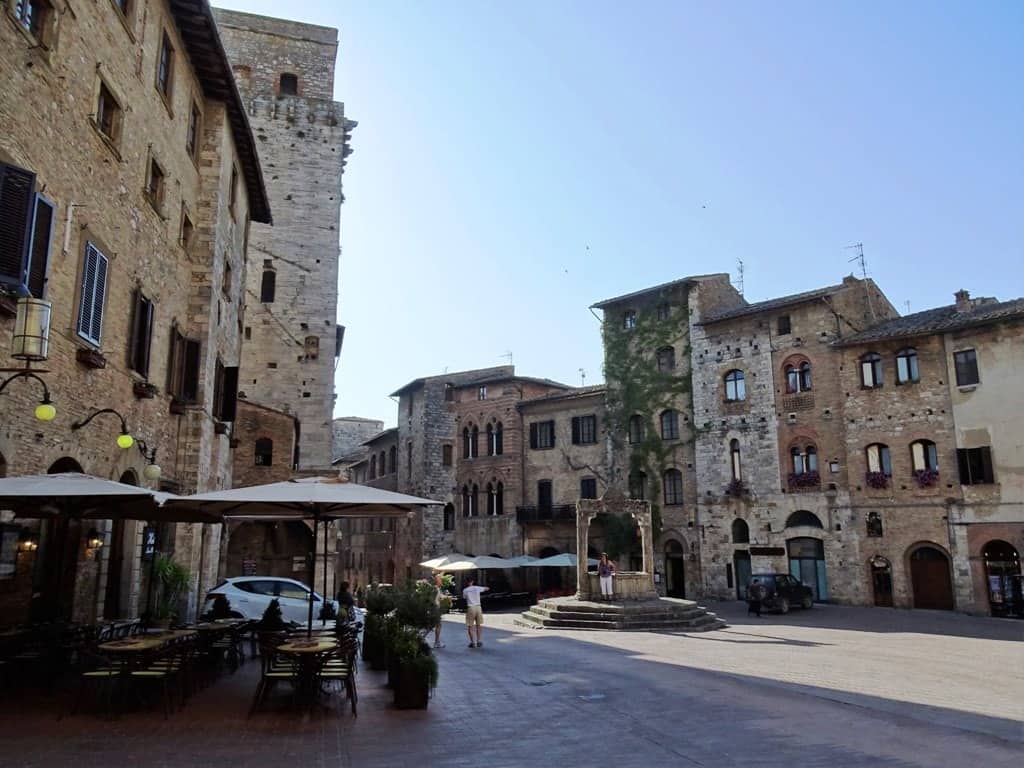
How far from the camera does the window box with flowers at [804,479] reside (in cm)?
3091

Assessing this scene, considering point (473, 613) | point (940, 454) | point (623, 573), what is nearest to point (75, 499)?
point (473, 613)

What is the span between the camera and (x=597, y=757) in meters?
7.11

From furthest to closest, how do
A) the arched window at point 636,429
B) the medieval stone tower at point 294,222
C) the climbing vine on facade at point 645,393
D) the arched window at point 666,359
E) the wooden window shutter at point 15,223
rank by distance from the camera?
the arched window at point 636,429, the arched window at point 666,359, the climbing vine on facade at point 645,393, the medieval stone tower at point 294,222, the wooden window shutter at point 15,223

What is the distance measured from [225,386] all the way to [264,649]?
12110mm

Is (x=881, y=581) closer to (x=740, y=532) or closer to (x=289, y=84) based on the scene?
(x=740, y=532)

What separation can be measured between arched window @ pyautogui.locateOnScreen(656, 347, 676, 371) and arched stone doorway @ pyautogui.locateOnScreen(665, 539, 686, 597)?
8.02 metres

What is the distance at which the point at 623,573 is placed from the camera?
80.9 ft

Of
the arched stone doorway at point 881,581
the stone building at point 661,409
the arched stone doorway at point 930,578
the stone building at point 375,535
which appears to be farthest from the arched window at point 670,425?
the stone building at point 375,535

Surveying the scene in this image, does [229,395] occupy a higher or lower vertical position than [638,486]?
higher

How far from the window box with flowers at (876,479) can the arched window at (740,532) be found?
5359 millimetres

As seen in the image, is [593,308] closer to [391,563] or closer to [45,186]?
[391,563]

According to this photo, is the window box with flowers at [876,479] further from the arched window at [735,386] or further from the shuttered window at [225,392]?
the shuttered window at [225,392]

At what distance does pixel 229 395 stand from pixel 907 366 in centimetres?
2394

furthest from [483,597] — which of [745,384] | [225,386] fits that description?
[225,386]
